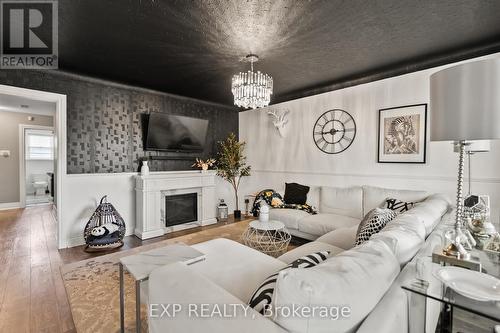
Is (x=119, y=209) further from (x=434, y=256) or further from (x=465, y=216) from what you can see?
(x=465, y=216)

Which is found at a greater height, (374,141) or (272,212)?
(374,141)

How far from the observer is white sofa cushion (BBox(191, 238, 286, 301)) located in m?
1.42

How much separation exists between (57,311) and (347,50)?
12.4ft

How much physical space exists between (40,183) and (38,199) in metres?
0.46

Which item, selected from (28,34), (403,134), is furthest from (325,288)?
(28,34)

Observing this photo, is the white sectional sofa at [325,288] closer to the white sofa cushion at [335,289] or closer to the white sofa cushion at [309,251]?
the white sofa cushion at [335,289]

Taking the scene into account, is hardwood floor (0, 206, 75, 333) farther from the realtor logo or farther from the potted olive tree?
the potted olive tree

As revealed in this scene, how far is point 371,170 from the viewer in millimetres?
3533

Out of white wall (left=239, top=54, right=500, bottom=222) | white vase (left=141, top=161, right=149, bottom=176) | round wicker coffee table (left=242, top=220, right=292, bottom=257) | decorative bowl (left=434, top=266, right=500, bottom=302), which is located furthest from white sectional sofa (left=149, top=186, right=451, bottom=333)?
white vase (left=141, top=161, right=149, bottom=176)

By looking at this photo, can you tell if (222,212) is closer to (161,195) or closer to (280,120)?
(161,195)

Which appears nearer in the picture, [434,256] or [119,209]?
[434,256]

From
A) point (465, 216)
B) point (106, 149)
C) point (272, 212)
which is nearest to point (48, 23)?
point (106, 149)

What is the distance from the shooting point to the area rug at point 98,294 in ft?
5.70

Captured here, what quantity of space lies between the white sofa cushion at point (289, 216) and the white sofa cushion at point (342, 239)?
761 mm
